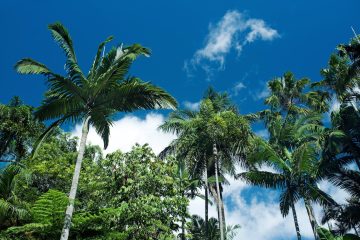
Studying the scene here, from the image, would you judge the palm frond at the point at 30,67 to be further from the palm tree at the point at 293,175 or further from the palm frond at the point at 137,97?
the palm tree at the point at 293,175

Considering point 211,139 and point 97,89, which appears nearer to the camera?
point 97,89

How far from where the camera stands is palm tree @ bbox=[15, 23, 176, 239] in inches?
508

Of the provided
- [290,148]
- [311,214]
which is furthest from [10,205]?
[290,148]

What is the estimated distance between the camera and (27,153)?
75.0 ft

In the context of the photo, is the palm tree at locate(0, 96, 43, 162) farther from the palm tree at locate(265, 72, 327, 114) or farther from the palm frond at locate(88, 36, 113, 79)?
the palm tree at locate(265, 72, 327, 114)

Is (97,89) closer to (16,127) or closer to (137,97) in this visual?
(137,97)

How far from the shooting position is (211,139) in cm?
2405

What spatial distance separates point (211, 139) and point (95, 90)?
484 inches

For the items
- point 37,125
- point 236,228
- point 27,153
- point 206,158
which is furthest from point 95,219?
point 236,228

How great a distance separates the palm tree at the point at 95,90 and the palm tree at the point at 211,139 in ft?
34.3

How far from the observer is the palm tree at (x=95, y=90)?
12891 mm

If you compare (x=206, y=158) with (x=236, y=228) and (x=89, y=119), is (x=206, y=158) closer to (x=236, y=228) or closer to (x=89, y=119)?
(x=236, y=228)

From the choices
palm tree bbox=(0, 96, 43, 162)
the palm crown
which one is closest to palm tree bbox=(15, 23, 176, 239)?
the palm crown

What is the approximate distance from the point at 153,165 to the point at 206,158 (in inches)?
333
